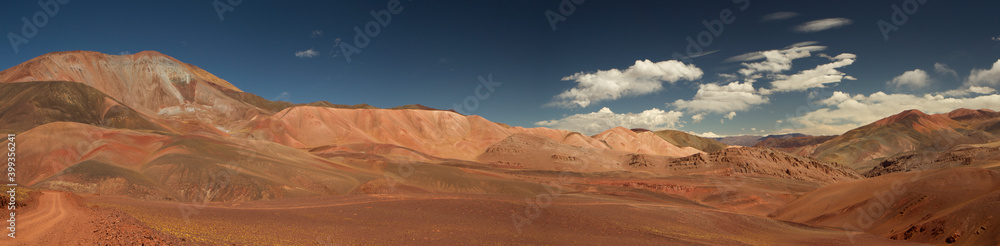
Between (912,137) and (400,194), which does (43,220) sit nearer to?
(400,194)

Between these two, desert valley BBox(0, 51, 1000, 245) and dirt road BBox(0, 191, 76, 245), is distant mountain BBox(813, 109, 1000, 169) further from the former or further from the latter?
dirt road BBox(0, 191, 76, 245)

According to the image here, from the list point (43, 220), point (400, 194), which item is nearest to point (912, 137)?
point (400, 194)

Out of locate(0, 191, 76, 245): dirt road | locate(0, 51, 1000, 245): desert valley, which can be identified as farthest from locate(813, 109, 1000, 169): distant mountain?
locate(0, 191, 76, 245): dirt road

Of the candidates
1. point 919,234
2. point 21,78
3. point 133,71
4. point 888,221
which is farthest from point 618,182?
point 133,71

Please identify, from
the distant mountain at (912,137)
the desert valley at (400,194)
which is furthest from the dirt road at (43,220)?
the distant mountain at (912,137)

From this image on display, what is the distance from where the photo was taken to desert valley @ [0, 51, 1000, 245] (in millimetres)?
20094

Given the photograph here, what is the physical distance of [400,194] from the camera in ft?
127

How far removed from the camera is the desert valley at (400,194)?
20094mm

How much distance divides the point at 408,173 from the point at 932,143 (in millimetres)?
202389

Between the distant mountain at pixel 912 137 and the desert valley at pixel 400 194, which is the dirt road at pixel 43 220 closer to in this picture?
the desert valley at pixel 400 194

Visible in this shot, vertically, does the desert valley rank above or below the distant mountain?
below

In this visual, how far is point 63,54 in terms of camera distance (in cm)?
12012

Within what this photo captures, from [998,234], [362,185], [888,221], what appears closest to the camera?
[998,234]

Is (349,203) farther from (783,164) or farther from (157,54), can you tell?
(157,54)
